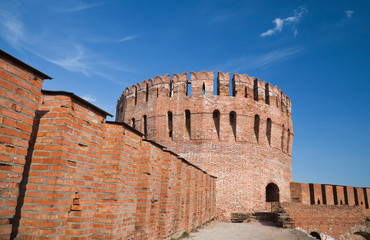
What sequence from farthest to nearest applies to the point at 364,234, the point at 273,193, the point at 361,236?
1. the point at 361,236
2. the point at 364,234
3. the point at 273,193

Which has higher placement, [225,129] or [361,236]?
[225,129]

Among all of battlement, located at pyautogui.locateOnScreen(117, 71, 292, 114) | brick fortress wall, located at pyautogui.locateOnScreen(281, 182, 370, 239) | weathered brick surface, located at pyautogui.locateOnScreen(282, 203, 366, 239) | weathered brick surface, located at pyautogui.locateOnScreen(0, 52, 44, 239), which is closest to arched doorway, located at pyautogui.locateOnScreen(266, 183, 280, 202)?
brick fortress wall, located at pyautogui.locateOnScreen(281, 182, 370, 239)

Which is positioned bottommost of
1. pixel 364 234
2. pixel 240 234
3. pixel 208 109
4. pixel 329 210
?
pixel 364 234

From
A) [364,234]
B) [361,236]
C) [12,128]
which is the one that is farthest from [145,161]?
[361,236]

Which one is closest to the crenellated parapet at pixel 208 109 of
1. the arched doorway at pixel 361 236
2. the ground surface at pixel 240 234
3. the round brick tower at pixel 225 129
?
the round brick tower at pixel 225 129

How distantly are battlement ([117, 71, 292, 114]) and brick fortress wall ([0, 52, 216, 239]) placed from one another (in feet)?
43.1

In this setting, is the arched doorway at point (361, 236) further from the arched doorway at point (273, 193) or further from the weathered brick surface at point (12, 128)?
the weathered brick surface at point (12, 128)

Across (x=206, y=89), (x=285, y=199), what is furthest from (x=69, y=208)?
(x=285, y=199)

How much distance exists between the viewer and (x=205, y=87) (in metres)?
17.8

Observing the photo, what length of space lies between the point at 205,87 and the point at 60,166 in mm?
15432

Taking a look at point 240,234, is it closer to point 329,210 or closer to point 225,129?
point 225,129

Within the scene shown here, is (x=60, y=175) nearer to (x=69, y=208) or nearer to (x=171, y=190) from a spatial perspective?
(x=69, y=208)

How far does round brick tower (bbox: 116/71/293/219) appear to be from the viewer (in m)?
16.8

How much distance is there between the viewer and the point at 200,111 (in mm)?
17375
